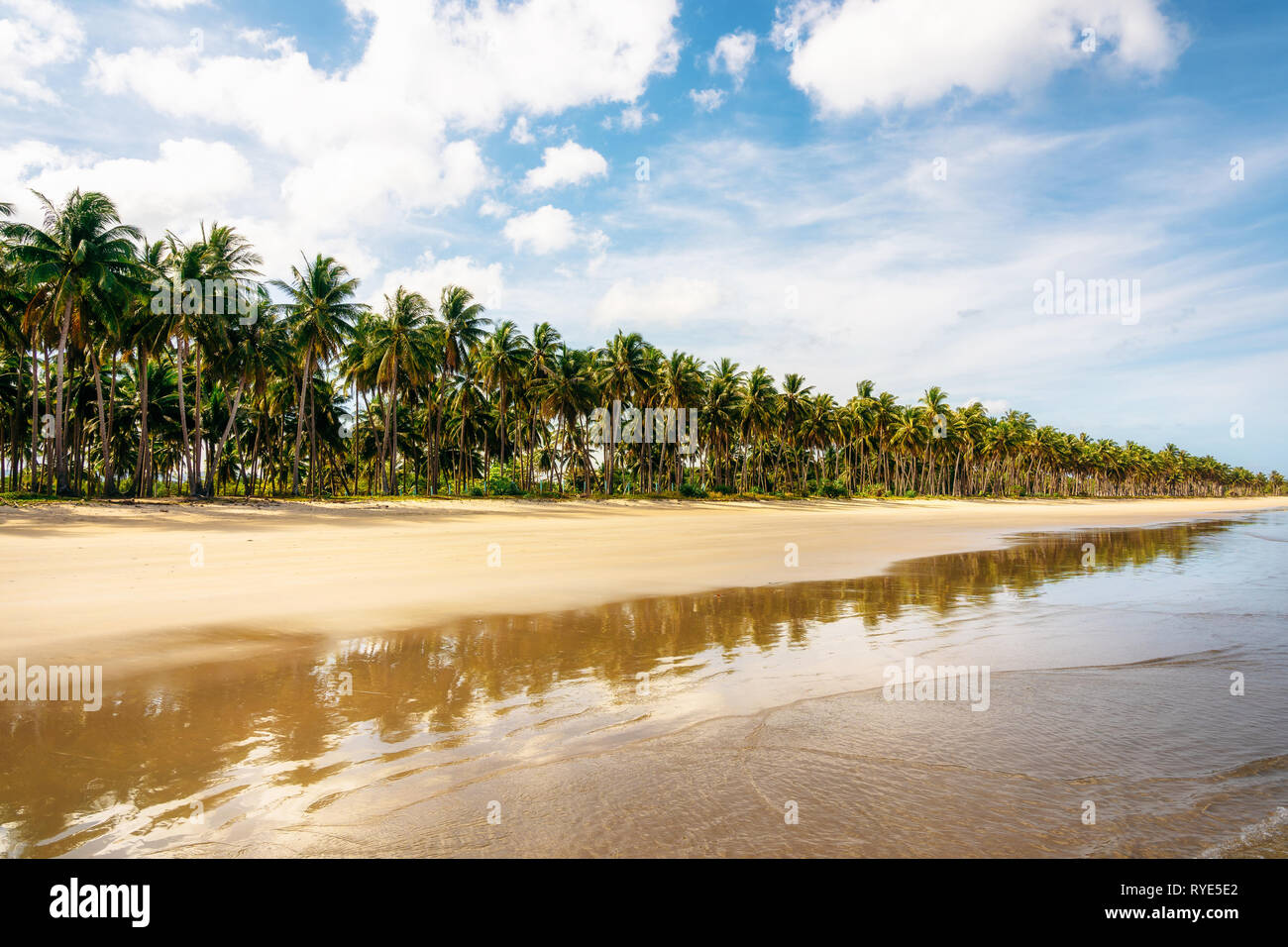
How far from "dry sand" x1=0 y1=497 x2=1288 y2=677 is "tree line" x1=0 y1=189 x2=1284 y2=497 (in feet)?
42.0

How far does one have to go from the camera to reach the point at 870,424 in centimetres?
9538

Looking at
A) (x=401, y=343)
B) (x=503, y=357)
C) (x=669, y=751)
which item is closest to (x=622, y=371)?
(x=503, y=357)

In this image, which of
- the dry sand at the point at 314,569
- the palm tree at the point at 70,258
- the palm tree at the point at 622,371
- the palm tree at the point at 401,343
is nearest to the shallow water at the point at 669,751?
the dry sand at the point at 314,569

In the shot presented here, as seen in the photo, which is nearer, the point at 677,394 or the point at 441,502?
the point at 441,502

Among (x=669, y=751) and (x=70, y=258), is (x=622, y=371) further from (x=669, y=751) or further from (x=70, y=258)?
(x=669, y=751)

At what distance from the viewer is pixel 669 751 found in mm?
5086

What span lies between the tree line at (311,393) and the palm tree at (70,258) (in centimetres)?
9

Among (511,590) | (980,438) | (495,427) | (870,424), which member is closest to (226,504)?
(511,590)

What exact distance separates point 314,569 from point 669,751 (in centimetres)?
1231

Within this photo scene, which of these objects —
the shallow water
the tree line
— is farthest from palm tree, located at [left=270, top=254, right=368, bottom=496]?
the shallow water

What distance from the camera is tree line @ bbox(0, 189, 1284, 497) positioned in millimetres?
36062
